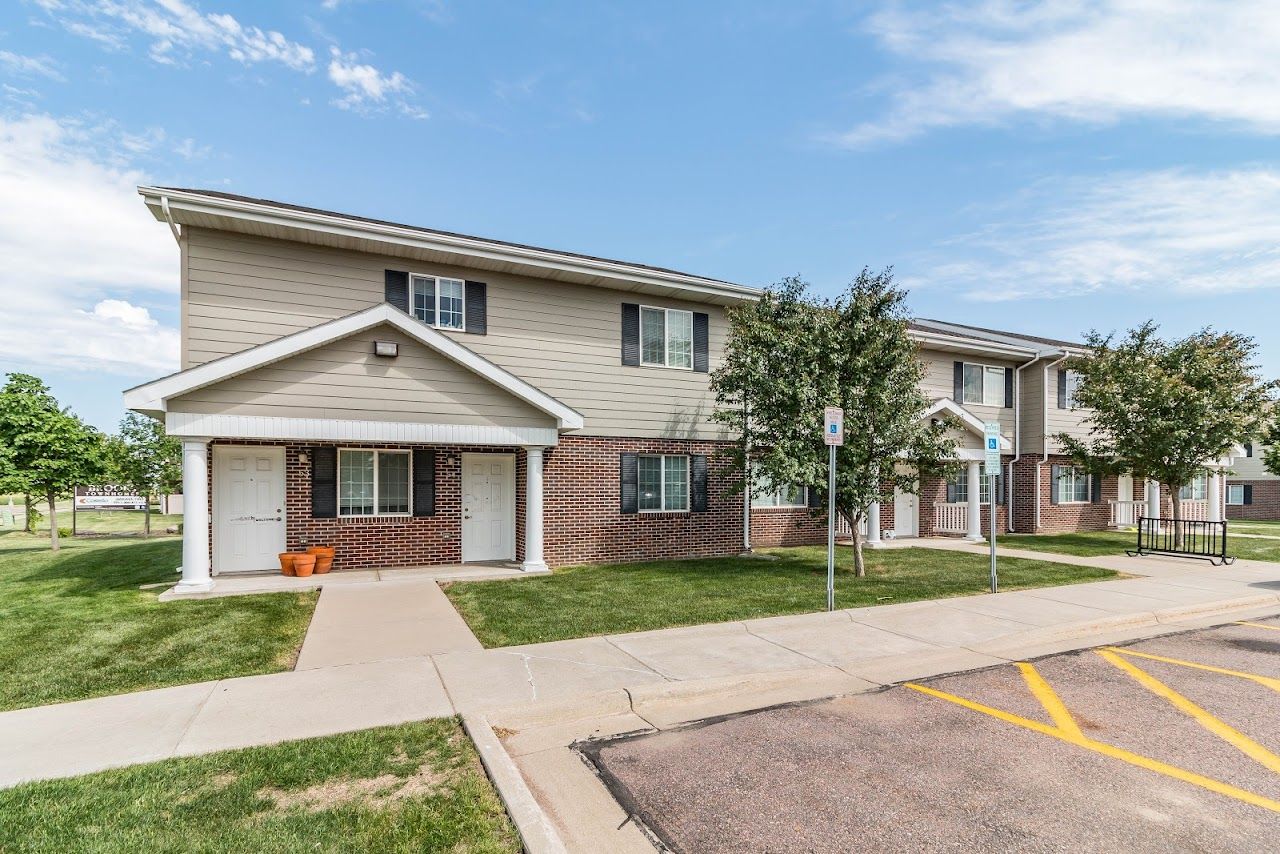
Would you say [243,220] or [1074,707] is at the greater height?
[243,220]

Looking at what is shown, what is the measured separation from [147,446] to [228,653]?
77.8ft

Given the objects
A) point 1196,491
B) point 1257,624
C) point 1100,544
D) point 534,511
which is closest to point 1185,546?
point 1100,544

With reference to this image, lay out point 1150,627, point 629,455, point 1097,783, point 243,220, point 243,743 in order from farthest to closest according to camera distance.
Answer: point 629,455, point 243,220, point 1150,627, point 243,743, point 1097,783

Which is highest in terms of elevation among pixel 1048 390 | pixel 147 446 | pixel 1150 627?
pixel 1048 390

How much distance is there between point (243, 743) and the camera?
4.76 metres

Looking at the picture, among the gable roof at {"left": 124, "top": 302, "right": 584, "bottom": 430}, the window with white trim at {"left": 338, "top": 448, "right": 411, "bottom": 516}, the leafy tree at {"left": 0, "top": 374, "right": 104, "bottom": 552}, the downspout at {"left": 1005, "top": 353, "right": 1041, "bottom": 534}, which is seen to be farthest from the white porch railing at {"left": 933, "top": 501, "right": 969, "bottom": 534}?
the leafy tree at {"left": 0, "top": 374, "right": 104, "bottom": 552}

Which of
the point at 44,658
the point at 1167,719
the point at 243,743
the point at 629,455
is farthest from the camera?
the point at 629,455

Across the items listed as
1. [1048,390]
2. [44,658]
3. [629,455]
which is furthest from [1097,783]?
[1048,390]

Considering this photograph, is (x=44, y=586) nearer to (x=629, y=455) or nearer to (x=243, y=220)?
(x=243, y=220)

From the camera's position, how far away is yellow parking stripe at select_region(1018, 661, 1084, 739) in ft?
17.2

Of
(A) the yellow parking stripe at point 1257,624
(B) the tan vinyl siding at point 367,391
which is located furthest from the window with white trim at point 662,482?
(A) the yellow parking stripe at point 1257,624

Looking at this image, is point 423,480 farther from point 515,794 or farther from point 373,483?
point 515,794

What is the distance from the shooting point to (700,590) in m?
10.5

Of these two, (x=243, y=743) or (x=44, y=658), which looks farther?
(x=44, y=658)
